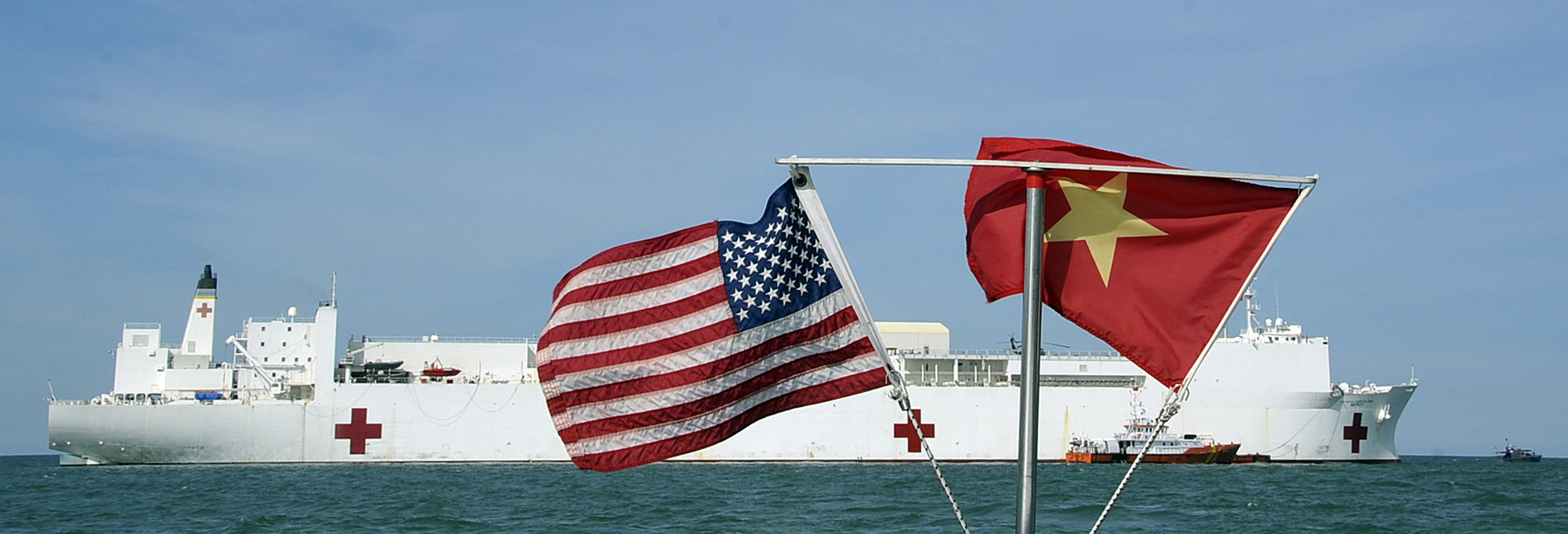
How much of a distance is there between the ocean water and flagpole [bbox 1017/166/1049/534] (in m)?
11.0

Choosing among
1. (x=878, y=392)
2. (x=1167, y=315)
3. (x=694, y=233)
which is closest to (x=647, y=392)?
(x=694, y=233)

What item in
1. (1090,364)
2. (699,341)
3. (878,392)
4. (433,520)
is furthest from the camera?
(1090,364)

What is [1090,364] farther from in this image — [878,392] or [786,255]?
[786,255]

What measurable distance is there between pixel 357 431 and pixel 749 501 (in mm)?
15263

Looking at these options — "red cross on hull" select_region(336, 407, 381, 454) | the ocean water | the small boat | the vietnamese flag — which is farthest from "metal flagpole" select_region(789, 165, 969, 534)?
the small boat

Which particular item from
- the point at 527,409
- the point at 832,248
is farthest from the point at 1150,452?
the point at 832,248

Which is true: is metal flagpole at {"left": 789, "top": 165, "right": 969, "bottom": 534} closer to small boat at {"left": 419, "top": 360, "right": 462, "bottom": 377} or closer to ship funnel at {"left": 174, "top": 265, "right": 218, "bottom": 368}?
small boat at {"left": 419, "top": 360, "right": 462, "bottom": 377}

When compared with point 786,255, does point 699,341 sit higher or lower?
lower

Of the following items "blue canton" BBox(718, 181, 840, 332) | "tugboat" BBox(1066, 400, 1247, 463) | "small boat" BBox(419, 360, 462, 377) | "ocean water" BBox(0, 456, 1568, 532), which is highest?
"blue canton" BBox(718, 181, 840, 332)

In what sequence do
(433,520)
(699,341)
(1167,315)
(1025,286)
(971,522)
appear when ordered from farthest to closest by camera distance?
(433,520)
(971,522)
(699,341)
(1167,315)
(1025,286)

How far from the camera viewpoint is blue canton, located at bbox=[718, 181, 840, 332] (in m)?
3.96

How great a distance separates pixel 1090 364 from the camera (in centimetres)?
3269

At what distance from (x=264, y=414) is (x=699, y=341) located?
29359 mm

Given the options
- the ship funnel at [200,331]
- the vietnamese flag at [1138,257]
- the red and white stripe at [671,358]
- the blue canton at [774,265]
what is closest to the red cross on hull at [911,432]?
the ship funnel at [200,331]
